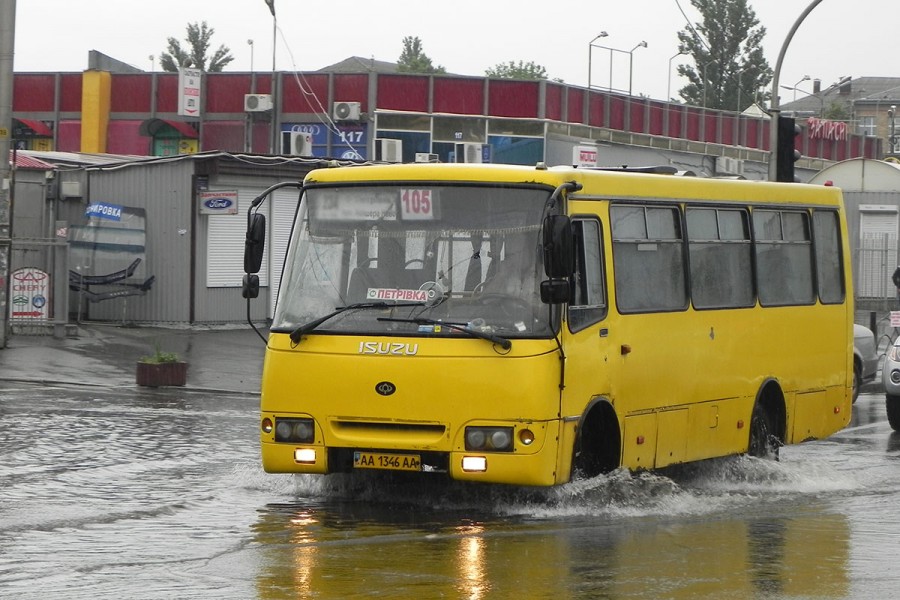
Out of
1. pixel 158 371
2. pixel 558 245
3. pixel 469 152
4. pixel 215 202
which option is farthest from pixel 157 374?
pixel 469 152

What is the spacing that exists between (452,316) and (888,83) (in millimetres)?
164068

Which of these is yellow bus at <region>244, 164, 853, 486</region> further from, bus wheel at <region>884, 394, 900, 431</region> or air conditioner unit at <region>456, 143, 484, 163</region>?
air conditioner unit at <region>456, 143, 484, 163</region>

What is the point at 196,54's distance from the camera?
11456 centimetres

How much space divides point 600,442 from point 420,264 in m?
2.05

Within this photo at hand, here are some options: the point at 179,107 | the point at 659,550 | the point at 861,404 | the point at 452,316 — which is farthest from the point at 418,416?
the point at 179,107

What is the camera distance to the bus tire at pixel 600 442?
471 inches

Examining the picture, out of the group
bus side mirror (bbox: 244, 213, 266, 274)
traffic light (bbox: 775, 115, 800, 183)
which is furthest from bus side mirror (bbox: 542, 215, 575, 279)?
traffic light (bbox: 775, 115, 800, 183)

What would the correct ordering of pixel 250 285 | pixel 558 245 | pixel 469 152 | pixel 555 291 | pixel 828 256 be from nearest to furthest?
pixel 558 245
pixel 555 291
pixel 250 285
pixel 828 256
pixel 469 152

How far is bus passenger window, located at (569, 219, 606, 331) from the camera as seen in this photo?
1150 centimetres

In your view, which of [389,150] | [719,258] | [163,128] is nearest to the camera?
[719,258]

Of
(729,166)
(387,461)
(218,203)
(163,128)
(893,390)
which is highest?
(163,128)

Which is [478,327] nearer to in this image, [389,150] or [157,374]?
[157,374]

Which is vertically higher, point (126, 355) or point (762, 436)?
point (126, 355)

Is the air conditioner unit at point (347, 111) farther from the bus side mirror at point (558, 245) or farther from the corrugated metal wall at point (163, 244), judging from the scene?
the bus side mirror at point (558, 245)
